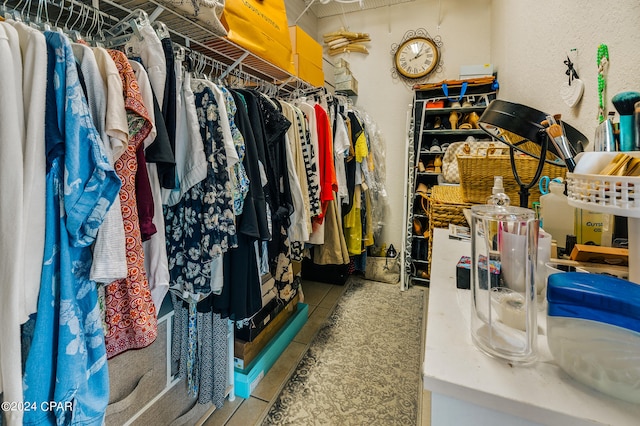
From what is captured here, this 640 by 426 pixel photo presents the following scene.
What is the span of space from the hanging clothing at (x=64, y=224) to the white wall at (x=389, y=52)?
2.76 meters

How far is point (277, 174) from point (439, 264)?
79 centimetres

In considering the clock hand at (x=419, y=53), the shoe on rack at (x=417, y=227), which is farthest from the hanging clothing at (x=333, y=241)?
the clock hand at (x=419, y=53)

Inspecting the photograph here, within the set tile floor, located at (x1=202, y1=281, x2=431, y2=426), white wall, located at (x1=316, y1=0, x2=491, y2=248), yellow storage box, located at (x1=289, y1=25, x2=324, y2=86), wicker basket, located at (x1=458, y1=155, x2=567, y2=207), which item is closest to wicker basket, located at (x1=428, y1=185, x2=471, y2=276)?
wicker basket, located at (x1=458, y1=155, x2=567, y2=207)

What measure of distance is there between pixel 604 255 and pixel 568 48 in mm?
833

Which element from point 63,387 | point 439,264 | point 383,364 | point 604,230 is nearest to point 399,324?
point 383,364

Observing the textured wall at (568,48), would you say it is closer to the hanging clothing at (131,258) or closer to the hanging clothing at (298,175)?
the hanging clothing at (298,175)

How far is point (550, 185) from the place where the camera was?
3.34ft

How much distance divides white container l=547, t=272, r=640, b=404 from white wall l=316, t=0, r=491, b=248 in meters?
2.70

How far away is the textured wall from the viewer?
2.60 feet

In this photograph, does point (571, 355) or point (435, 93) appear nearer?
point (571, 355)

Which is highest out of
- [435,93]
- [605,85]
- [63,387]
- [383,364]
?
[435,93]

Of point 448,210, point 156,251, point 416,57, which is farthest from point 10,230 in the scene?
point 416,57

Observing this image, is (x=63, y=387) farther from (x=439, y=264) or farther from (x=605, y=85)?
(x=605, y=85)

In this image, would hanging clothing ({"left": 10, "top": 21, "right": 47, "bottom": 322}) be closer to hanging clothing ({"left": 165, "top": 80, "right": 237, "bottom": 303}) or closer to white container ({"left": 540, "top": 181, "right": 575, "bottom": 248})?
hanging clothing ({"left": 165, "top": 80, "right": 237, "bottom": 303})
